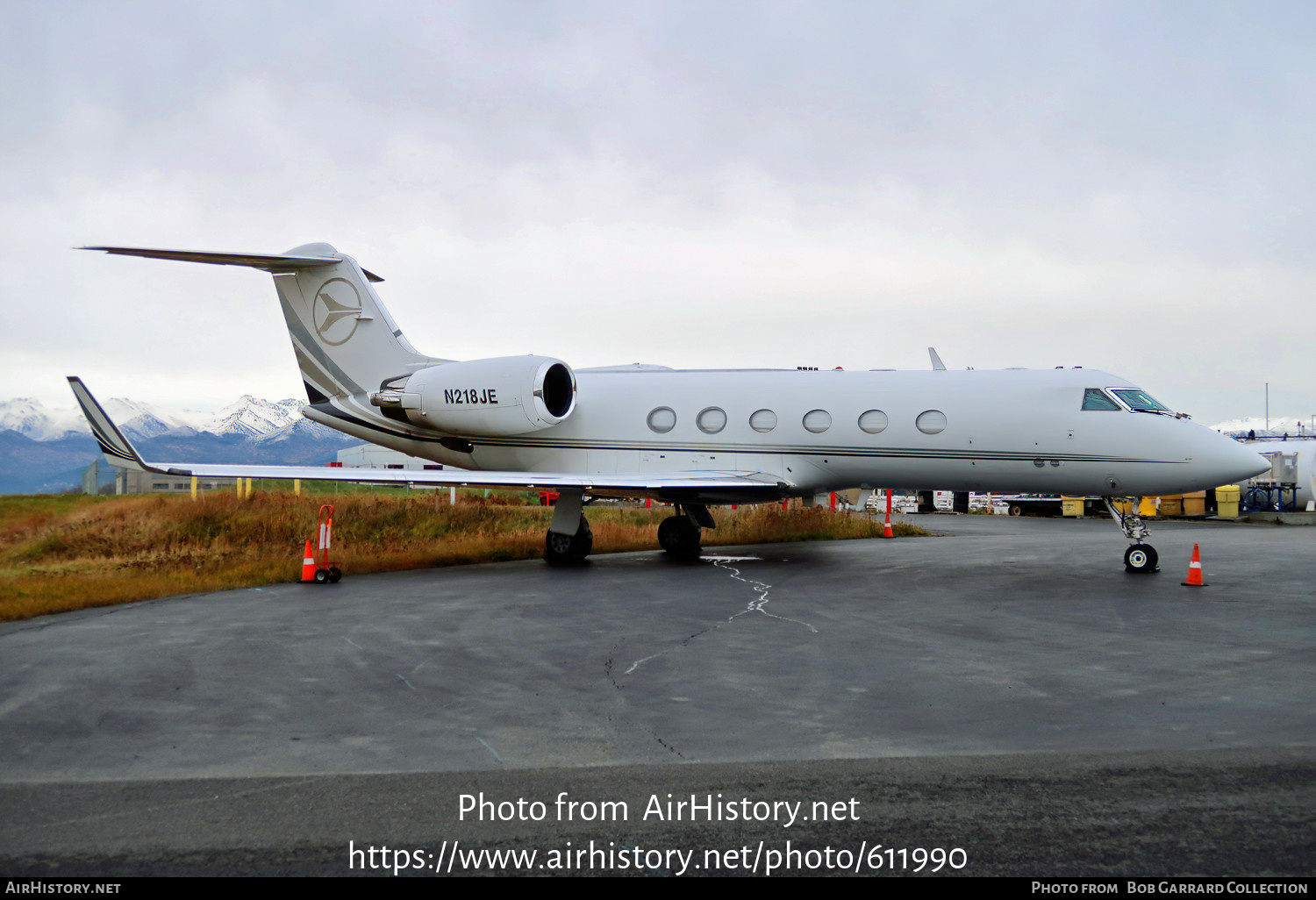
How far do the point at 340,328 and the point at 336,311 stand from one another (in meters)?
0.32

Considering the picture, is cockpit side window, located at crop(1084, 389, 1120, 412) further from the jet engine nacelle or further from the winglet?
the winglet

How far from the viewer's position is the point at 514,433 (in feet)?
51.6

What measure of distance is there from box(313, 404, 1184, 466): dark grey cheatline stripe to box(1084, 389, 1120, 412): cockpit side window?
0.74 meters

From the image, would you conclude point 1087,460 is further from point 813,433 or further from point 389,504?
point 389,504

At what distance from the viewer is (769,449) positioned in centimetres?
1469

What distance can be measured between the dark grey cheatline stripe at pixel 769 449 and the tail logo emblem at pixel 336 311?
144 cm

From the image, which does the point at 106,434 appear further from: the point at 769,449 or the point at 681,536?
the point at 769,449

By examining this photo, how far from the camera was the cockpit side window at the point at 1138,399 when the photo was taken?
509 inches

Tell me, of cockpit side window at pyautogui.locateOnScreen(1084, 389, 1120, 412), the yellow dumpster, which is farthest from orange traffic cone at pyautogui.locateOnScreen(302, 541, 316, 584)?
the yellow dumpster

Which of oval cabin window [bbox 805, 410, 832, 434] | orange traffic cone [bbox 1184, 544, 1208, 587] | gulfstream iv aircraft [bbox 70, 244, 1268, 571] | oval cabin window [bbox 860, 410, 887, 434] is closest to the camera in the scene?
orange traffic cone [bbox 1184, 544, 1208, 587]

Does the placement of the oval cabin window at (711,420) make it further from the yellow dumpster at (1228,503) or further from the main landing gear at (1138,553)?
the yellow dumpster at (1228,503)

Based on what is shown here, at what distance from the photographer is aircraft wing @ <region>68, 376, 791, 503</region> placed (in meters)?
11.8

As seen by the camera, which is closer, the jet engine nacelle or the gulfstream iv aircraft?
the gulfstream iv aircraft
